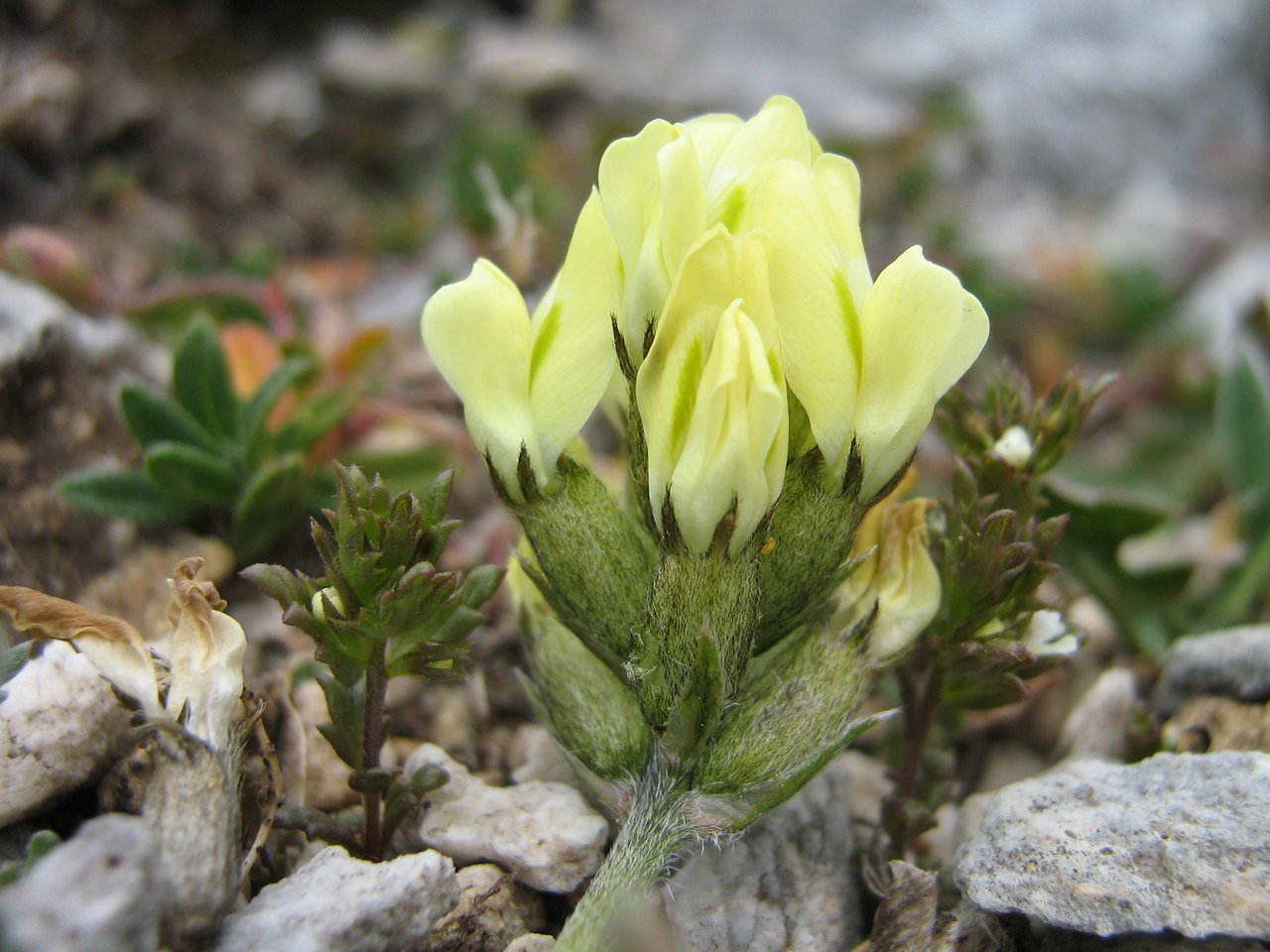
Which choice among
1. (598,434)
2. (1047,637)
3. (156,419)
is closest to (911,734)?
(1047,637)

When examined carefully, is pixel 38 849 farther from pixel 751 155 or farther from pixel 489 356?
pixel 751 155

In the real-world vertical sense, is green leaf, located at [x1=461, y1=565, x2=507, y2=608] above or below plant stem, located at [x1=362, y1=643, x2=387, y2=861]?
above

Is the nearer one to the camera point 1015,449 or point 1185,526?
point 1015,449

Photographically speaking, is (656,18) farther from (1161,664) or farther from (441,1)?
(1161,664)

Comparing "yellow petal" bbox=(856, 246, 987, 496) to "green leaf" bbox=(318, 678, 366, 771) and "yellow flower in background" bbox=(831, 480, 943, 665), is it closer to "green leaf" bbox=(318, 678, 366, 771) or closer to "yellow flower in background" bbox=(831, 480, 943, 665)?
"yellow flower in background" bbox=(831, 480, 943, 665)

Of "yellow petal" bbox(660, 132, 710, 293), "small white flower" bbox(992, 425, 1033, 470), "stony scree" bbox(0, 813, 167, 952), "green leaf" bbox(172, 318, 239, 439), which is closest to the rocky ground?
"stony scree" bbox(0, 813, 167, 952)
